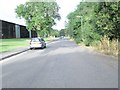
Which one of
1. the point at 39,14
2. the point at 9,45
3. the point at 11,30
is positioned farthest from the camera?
the point at 11,30

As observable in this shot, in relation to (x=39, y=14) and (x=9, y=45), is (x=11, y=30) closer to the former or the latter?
(x=39, y=14)

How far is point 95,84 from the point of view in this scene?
9.95 metres

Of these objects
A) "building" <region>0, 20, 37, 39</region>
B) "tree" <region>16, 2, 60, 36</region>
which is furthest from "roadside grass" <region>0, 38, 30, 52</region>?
"building" <region>0, 20, 37, 39</region>

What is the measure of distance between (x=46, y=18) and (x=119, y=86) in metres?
77.0

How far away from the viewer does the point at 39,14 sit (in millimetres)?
82438

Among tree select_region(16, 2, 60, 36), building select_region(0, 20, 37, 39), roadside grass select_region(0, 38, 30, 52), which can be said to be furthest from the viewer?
building select_region(0, 20, 37, 39)

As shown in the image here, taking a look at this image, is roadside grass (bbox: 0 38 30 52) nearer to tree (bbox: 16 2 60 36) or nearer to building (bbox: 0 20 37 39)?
tree (bbox: 16 2 60 36)

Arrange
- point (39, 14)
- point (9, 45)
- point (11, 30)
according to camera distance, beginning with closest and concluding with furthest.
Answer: point (9, 45), point (39, 14), point (11, 30)

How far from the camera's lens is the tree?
273ft

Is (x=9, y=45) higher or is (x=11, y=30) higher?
(x=11, y=30)

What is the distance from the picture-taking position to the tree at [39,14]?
8331 centimetres

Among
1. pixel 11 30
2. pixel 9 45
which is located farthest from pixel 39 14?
pixel 9 45

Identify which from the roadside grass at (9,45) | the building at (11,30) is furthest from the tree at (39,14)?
the roadside grass at (9,45)

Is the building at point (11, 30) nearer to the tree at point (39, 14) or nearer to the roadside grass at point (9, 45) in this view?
the tree at point (39, 14)
